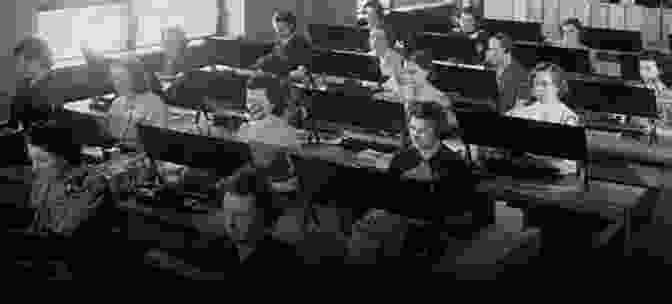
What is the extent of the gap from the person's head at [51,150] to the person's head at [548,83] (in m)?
3.64

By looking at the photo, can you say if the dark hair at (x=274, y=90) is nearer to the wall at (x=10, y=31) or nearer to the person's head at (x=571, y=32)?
the wall at (x=10, y=31)

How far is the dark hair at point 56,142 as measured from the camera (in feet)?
20.7

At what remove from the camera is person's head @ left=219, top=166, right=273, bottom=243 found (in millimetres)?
5797

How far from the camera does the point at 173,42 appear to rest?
34.6 ft

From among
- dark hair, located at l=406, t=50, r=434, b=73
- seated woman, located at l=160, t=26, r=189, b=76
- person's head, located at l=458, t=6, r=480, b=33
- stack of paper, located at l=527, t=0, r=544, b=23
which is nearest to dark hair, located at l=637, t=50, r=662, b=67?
person's head, located at l=458, t=6, r=480, b=33

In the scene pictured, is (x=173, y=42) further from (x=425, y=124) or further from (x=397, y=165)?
(x=425, y=124)

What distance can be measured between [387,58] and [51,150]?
4980 mm

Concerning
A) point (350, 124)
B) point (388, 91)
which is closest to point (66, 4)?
point (388, 91)

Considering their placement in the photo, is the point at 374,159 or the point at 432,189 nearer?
the point at 432,189

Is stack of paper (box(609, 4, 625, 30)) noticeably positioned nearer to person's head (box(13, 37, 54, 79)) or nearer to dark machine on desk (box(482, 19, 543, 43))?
dark machine on desk (box(482, 19, 543, 43))

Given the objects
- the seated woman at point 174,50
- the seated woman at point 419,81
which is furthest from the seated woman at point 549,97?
the seated woman at point 174,50

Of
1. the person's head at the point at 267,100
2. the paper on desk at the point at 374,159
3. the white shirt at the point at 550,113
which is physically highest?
the person's head at the point at 267,100

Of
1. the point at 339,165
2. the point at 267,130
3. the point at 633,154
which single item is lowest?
the point at 633,154

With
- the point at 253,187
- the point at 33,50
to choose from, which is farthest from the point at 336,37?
the point at 253,187
